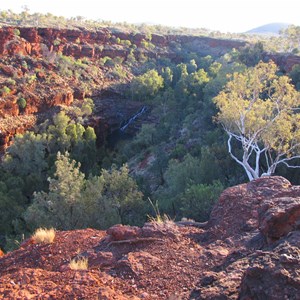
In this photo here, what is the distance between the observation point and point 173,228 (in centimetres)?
671

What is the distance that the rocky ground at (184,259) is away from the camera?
4004 mm

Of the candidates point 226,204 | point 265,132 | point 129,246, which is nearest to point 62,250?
point 129,246

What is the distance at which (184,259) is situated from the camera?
568cm

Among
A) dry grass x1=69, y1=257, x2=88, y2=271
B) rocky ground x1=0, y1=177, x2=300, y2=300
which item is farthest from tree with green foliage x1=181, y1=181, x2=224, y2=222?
dry grass x1=69, y1=257, x2=88, y2=271

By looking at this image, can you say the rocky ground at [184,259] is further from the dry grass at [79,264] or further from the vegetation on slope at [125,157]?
the vegetation on slope at [125,157]

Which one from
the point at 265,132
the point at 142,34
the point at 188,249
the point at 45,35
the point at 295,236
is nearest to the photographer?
the point at 295,236

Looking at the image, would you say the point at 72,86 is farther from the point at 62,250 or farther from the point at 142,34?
the point at 62,250

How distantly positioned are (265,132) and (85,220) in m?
7.64

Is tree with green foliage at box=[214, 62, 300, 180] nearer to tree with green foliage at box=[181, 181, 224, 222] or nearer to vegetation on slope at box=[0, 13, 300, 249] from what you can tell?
vegetation on slope at box=[0, 13, 300, 249]

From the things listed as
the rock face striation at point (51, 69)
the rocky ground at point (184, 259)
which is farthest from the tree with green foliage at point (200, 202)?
the rock face striation at point (51, 69)

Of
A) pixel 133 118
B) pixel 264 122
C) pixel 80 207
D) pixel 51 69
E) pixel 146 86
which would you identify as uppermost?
pixel 264 122

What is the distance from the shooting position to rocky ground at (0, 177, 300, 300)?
400cm

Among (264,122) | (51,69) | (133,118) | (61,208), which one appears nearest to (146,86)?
(133,118)

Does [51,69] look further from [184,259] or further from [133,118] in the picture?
[184,259]
